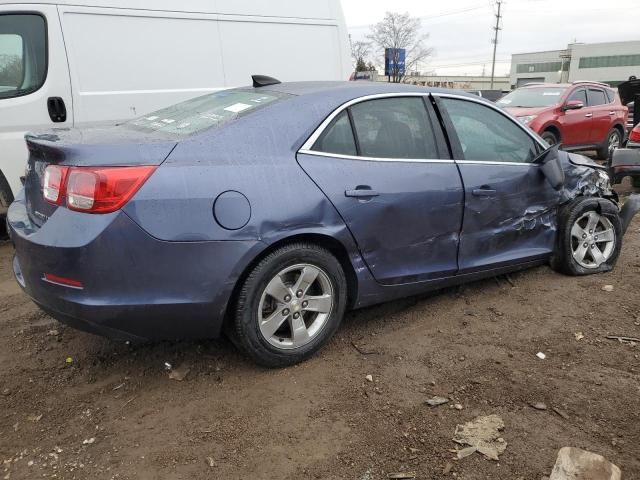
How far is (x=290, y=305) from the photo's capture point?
2.90 m

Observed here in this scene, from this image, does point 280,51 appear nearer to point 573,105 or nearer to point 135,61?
point 135,61

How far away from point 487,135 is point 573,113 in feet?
25.8

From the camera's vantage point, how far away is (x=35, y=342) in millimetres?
3332

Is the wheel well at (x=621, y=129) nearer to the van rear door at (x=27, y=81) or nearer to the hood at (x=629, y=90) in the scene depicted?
the hood at (x=629, y=90)

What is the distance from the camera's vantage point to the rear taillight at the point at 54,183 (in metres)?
2.49

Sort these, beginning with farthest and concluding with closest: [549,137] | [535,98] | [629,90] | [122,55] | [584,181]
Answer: [535,98]
[549,137]
[629,90]
[122,55]
[584,181]

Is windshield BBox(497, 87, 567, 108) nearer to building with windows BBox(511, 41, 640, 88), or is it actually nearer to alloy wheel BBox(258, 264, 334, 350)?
alloy wheel BBox(258, 264, 334, 350)

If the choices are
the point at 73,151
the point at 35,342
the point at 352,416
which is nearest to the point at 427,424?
the point at 352,416

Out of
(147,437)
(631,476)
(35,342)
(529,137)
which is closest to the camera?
(631,476)

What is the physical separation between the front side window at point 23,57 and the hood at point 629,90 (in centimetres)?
840

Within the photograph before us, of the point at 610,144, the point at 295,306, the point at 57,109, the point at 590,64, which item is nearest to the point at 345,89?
the point at 295,306

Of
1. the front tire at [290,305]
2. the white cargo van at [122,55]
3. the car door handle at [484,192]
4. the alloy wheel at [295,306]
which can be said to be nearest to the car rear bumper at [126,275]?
the front tire at [290,305]

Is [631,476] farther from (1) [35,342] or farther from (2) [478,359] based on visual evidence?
(1) [35,342]

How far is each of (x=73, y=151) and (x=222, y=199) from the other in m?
0.70
